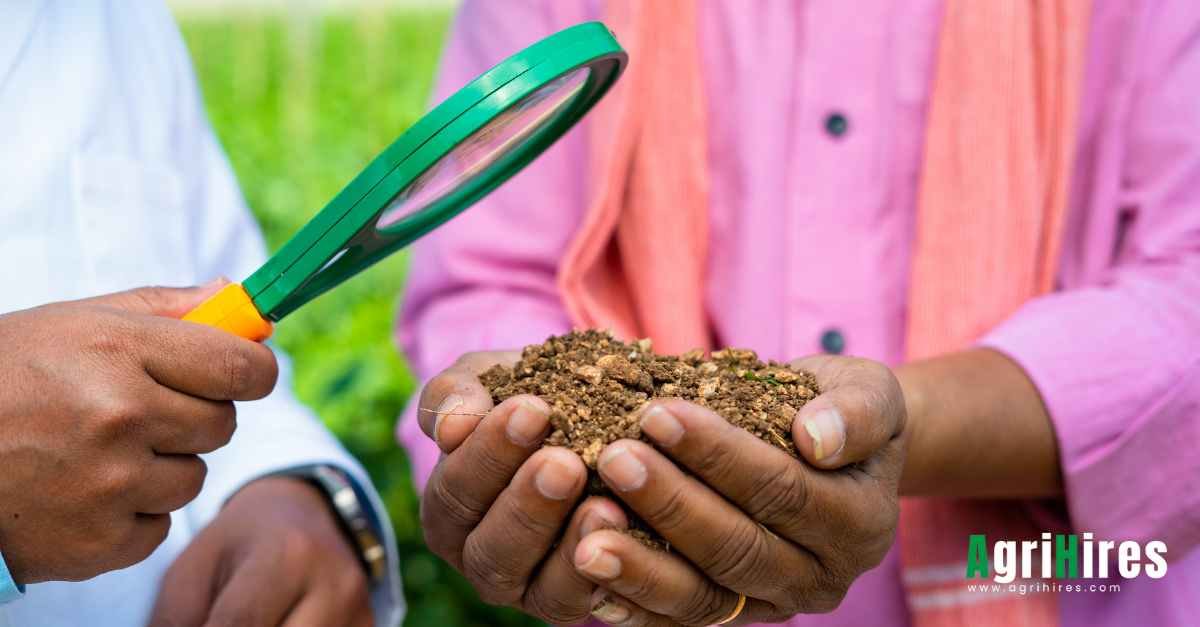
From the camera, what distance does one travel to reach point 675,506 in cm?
122

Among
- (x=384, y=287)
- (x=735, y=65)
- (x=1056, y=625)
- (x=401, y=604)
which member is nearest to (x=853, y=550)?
(x=1056, y=625)

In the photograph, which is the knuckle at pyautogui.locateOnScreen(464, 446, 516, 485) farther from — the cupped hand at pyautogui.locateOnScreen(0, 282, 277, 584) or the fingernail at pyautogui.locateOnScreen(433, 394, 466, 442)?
the cupped hand at pyautogui.locateOnScreen(0, 282, 277, 584)

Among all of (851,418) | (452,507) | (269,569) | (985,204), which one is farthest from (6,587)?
(985,204)

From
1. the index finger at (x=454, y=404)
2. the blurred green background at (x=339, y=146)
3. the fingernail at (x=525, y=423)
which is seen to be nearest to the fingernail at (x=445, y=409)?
the index finger at (x=454, y=404)

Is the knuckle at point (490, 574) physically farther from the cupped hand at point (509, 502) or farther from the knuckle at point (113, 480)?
the knuckle at point (113, 480)

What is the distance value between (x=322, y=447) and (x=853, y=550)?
85 cm

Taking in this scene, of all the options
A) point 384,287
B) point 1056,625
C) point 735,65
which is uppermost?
point 735,65

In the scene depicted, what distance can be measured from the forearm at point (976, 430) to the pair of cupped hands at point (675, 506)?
0.15 metres

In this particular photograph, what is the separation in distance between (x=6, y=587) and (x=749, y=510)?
84cm

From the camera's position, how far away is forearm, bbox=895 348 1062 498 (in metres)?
1.58

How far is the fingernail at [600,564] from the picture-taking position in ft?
3.92

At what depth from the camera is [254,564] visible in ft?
4.94

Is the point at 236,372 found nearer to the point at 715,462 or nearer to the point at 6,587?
the point at 6,587

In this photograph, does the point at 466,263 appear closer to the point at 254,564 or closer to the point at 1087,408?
the point at 254,564
